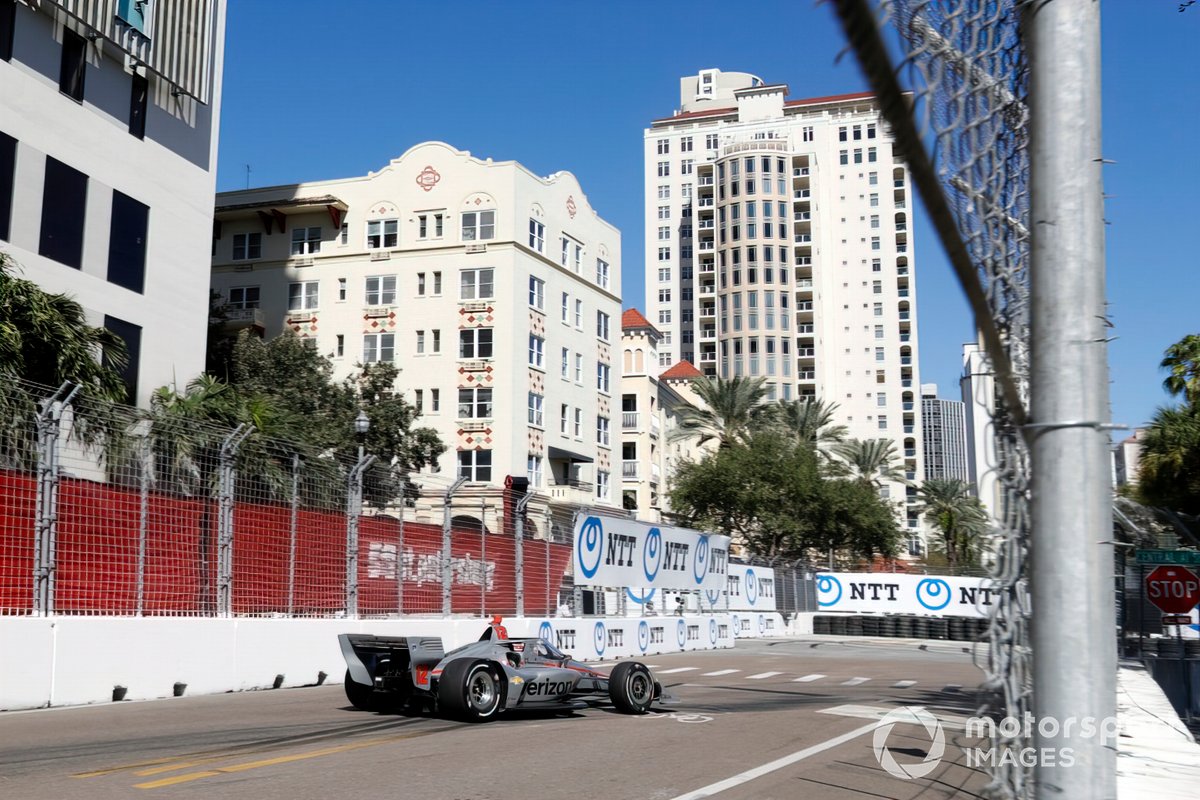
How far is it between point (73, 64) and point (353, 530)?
15.7 m

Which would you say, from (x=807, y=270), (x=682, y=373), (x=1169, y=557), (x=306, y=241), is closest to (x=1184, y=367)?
(x=1169, y=557)

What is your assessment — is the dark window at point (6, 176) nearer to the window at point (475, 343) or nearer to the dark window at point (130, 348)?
the dark window at point (130, 348)

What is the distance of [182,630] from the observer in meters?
15.0

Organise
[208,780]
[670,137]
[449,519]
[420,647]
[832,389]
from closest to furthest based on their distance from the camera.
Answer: [208,780] < [420,647] < [449,519] < [832,389] < [670,137]

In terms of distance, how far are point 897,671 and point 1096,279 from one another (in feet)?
71.2

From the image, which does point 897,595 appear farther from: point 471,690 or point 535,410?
point 471,690

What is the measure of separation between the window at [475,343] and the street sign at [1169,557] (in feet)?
103

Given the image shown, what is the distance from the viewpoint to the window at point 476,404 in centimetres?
4862

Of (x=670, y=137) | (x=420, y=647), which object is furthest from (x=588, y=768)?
(x=670, y=137)

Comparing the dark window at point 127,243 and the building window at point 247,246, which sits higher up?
the building window at point 247,246

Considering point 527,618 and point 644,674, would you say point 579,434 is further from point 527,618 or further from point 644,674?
point 644,674

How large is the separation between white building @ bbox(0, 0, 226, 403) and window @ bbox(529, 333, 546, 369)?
19.2 meters

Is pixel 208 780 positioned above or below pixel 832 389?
below

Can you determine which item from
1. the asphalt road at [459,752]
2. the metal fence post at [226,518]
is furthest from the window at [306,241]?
the asphalt road at [459,752]
